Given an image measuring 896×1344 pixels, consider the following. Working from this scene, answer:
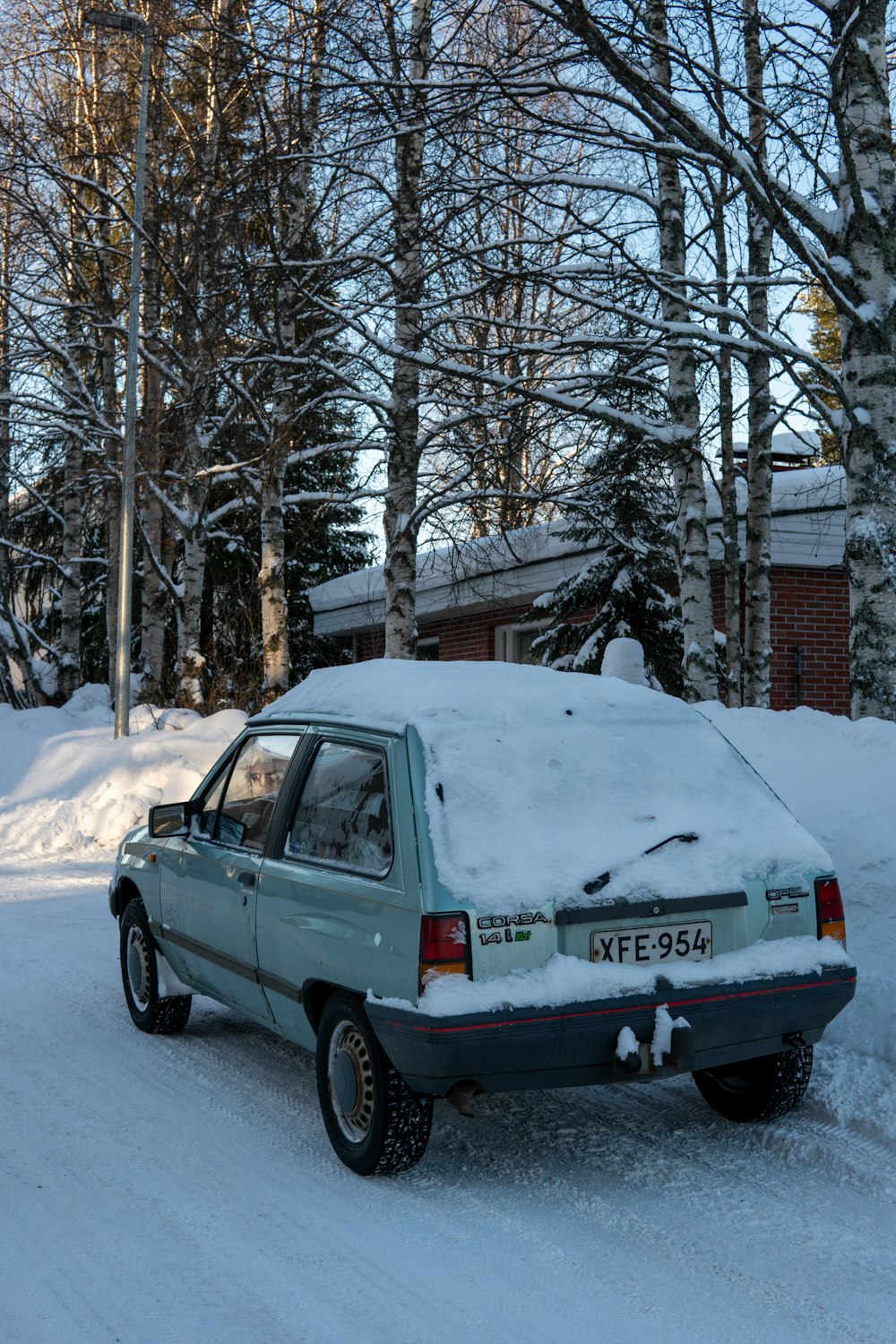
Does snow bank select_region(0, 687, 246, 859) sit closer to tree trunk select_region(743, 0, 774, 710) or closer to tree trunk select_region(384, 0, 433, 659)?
tree trunk select_region(384, 0, 433, 659)

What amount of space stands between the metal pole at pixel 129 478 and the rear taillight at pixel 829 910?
11.9 metres

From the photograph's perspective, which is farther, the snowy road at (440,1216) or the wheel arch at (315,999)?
the wheel arch at (315,999)

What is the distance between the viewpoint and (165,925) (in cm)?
591

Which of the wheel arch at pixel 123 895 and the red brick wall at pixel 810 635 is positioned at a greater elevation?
the red brick wall at pixel 810 635

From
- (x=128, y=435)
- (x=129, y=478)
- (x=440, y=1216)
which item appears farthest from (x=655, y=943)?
(x=128, y=435)

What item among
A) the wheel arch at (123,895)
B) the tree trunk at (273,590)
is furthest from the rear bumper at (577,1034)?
the tree trunk at (273,590)

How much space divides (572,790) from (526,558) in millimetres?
12265

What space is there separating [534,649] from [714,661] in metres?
5.17

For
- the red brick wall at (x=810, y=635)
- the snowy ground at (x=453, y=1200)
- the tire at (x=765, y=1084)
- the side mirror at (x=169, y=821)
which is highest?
the red brick wall at (x=810, y=635)

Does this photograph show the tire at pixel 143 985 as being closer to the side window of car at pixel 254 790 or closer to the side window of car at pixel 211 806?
the side window of car at pixel 211 806

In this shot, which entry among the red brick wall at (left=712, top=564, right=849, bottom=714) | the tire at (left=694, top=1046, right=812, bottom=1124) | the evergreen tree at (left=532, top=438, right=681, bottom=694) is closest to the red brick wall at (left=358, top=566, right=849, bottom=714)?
the red brick wall at (left=712, top=564, right=849, bottom=714)

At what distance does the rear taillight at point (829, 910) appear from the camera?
4.49 m

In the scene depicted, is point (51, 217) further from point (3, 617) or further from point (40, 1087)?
point (40, 1087)

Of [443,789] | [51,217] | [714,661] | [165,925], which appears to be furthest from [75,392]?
[443,789]
